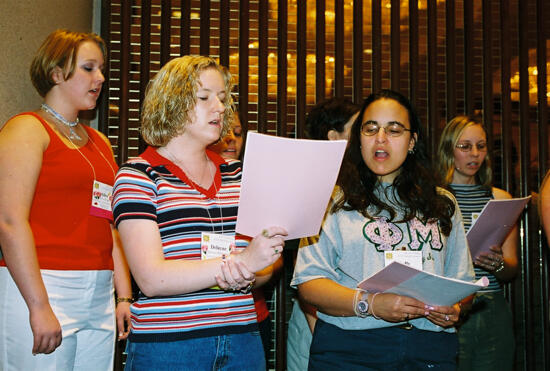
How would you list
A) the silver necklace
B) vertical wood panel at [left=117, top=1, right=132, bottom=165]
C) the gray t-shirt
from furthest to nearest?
vertical wood panel at [left=117, top=1, right=132, bottom=165]
the silver necklace
the gray t-shirt

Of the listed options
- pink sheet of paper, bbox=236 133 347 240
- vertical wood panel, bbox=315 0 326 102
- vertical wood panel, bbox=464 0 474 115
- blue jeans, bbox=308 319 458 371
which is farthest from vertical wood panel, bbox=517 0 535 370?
pink sheet of paper, bbox=236 133 347 240

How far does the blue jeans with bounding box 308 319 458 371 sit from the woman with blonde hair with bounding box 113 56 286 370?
280 millimetres

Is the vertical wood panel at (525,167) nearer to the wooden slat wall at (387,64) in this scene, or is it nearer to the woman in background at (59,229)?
the wooden slat wall at (387,64)

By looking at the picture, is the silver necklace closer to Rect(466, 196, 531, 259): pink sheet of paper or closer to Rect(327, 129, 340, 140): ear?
Rect(327, 129, 340, 140): ear

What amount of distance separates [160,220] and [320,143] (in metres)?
0.48

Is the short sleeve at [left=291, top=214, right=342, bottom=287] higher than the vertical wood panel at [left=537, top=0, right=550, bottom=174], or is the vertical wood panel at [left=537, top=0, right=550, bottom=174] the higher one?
the vertical wood panel at [left=537, top=0, right=550, bottom=174]

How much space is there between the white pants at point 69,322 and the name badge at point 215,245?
2.33 feet

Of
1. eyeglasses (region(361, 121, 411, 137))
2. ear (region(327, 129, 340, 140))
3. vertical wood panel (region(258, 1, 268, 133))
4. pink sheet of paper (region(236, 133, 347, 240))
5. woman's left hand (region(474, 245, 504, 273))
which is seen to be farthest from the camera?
vertical wood panel (region(258, 1, 268, 133))

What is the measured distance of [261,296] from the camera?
7.75ft

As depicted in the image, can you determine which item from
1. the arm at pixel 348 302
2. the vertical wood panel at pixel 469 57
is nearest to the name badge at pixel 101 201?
the arm at pixel 348 302

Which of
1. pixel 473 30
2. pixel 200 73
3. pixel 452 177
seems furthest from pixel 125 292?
pixel 473 30

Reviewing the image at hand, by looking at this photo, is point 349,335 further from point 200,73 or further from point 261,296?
point 200,73

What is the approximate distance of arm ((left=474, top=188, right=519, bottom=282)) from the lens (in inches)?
106

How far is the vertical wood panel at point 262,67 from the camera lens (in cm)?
384
